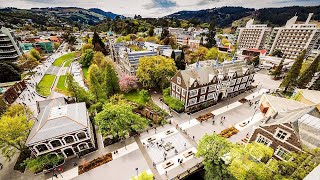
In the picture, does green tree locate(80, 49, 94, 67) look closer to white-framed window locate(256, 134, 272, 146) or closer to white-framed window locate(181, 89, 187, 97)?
white-framed window locate(181, 89, 187, 97)

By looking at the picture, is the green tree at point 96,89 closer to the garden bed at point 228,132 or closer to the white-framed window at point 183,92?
the white-framed window at point 183,92

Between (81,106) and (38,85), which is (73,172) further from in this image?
(38,85)

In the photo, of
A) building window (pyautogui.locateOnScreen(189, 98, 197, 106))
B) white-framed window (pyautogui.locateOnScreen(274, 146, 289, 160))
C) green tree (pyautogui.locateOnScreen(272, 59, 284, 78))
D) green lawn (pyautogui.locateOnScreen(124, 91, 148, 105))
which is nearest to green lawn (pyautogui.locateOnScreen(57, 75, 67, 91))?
green lawn (pyautogui.locateOnScreen(124, 91, 148, 105))

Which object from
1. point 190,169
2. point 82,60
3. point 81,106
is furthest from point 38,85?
point 190,169

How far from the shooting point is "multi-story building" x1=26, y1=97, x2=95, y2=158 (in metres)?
24.3

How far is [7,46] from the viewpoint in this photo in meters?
73.0

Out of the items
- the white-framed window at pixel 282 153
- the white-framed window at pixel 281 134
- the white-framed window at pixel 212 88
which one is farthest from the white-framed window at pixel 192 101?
the white-framed window at pixel 282 153

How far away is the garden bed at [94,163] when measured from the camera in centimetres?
2533

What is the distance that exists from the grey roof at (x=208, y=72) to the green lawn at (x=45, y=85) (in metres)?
50.0

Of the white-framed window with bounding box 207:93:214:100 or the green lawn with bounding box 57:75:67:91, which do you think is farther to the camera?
the green lawn with bounding box 57:75:67:91

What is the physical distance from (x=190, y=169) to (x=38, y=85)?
65.0 meters

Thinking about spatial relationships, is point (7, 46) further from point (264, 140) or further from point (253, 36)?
point (253, 36)

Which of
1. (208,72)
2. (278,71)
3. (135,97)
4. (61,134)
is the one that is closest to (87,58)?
(135,97)

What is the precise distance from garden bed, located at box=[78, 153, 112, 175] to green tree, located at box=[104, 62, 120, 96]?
2141 centimetres
